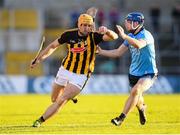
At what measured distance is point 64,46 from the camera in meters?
34.6

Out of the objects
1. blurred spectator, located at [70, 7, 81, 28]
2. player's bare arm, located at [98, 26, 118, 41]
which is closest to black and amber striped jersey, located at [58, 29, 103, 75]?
player's bare arm, located at [98, 26, 118, 41]

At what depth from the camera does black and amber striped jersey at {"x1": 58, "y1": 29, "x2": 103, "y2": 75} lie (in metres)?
14.1

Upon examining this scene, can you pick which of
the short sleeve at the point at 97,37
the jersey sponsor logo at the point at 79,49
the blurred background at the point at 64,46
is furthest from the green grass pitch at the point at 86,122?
the blurred background at the point at 64,46

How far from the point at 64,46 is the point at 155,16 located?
4.95 m

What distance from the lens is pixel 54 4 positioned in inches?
1463

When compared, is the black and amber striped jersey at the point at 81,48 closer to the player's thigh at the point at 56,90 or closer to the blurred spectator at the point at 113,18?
the player's thigh at the point at 56,90

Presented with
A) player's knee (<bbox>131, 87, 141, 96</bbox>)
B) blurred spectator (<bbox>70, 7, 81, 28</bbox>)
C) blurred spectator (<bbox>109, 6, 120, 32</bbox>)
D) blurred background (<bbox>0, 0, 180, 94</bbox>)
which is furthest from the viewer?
blurred spectator (<bbox>109, 6, 120, 32</bbox>)

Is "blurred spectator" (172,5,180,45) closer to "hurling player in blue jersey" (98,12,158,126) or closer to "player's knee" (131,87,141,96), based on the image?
"hurling player in blue jersey" (98,12,158,126)

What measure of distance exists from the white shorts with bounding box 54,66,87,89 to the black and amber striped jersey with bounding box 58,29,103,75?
10cm

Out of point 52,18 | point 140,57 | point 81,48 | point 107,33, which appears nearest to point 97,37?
point 81,48

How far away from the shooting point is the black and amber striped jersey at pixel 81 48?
14125 millimetres

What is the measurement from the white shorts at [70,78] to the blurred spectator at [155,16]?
20654 mm

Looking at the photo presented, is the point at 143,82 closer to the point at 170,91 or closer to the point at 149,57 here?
the point at 149,57

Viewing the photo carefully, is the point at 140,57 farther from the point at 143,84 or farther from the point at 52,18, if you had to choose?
the point at 52,18
